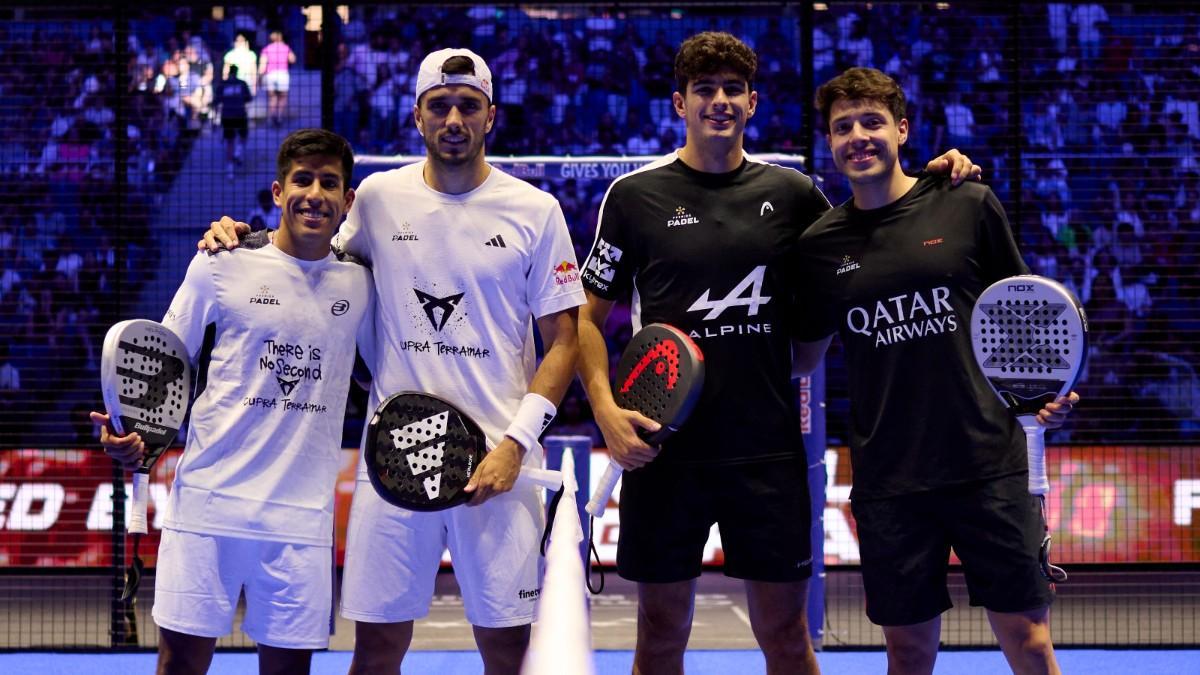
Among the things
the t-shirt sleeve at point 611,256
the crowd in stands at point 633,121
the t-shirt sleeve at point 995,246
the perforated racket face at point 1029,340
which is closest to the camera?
the perforated racket face at point 1029,340

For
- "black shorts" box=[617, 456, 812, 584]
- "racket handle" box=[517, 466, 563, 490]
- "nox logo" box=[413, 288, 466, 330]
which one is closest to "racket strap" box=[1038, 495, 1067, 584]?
"black shorts" box=[617, 456, 812, 584]

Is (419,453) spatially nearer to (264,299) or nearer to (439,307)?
(439,307)

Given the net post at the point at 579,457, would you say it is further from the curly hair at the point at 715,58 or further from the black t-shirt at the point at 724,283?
the curly hair at the point at 715,58

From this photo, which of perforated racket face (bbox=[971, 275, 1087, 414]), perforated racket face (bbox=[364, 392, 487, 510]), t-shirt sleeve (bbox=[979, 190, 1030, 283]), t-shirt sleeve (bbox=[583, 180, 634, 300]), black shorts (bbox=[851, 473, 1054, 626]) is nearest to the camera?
perforated racket face (bbox=[971, 275, 1087, 414])

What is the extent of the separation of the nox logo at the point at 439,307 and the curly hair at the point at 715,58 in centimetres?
106

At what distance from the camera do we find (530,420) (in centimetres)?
364

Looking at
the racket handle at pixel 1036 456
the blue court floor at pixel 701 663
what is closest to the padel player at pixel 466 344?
the racket handle at pixel 1036 456


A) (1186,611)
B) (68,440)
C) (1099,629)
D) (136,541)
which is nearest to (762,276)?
(136,541)

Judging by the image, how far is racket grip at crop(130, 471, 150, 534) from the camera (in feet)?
12.2

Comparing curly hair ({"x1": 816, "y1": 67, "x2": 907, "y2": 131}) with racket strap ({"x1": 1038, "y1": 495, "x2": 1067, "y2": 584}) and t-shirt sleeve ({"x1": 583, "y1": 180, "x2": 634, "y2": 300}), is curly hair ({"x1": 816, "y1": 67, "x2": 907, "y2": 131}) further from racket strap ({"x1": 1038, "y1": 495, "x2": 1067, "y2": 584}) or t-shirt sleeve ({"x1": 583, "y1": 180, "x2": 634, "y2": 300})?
racket strap ({"x1": 1038, "y1": 495, "x2": 1067, "y2": 584})

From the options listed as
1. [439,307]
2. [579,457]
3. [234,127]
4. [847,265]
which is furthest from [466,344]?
[234,127]

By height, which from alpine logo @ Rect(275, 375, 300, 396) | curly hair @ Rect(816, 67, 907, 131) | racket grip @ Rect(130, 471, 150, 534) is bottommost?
racket grip @ Rect(130, 471, 150, 534)

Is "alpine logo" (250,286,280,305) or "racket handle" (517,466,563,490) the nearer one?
"racket handle" (517,466,563,490)

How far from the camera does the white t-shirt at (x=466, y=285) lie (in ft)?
12.2
